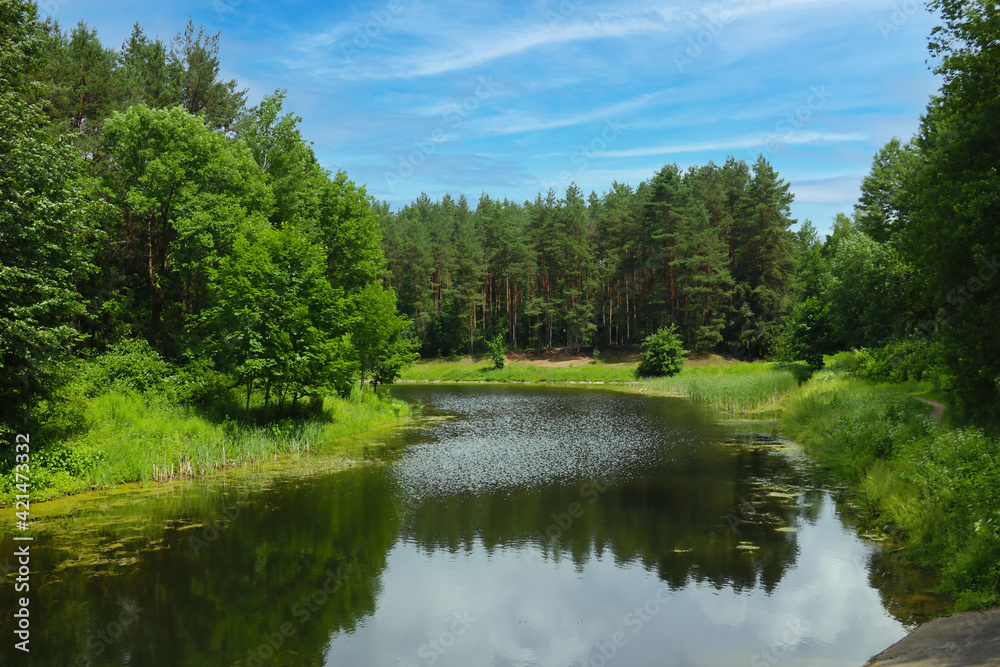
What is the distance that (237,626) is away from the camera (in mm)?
11930

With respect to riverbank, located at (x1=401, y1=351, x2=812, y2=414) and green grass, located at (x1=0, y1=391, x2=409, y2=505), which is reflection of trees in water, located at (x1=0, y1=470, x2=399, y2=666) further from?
riverbank, located at (x1=401, y1=351, x2=812, y2=414)

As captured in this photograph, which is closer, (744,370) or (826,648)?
(826,648)

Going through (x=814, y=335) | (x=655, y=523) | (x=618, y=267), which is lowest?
(x=655, y=523)

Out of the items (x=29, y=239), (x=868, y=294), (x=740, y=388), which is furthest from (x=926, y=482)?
(x=868, y=294)

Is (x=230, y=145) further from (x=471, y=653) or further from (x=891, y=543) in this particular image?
(x=891, y=543)

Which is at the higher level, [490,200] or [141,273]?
[490,200]

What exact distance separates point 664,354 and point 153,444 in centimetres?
5892

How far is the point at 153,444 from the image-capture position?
23781 mm

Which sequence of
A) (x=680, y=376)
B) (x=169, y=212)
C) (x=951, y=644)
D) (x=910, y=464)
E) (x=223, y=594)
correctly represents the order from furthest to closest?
(x=680, y=376)
(x=169, y=212)
(x=910, y=464)
(x=223, y=594)
(x=951, y=644)

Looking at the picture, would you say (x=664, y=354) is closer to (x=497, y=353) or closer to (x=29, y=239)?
(x=497, y=353)

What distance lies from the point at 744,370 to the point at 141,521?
6088 centimetres

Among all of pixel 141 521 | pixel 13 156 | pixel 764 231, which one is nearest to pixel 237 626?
pixel 141 521

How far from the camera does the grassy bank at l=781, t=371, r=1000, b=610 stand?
12297 millimetres

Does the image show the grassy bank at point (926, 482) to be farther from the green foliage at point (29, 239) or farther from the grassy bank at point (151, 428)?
the green foliage at point (29, 239)
